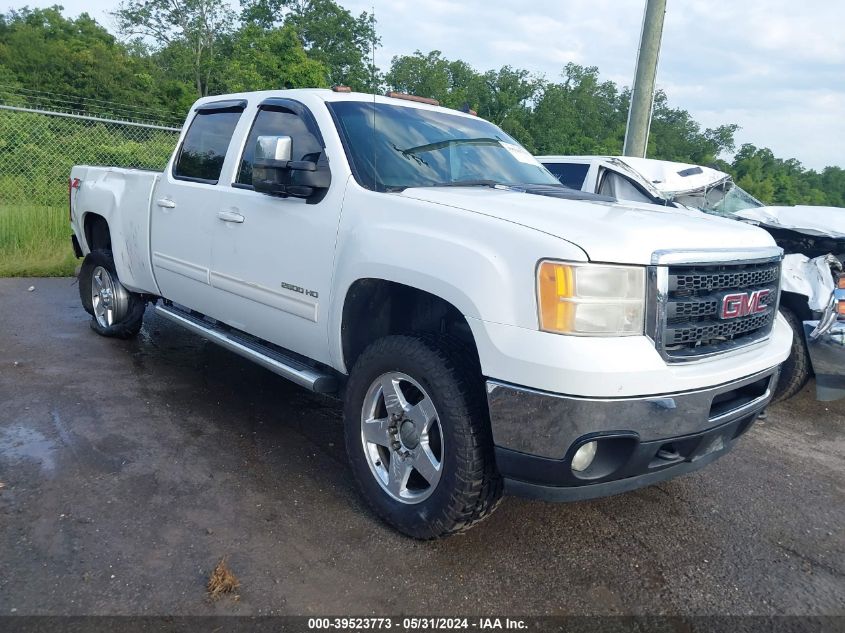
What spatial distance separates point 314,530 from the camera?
3025 millimetres

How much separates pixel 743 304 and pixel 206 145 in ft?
11.5

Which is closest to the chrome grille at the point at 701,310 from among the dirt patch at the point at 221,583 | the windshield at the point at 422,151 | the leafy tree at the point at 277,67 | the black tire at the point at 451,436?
the black tire at the point at 451,436

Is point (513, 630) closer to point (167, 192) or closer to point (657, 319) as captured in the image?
point (657, 319)

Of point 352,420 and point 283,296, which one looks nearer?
point 352,420

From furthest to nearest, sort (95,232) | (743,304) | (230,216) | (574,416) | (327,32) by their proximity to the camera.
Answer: (327,32), (95,232), (230,216), (743,304), (574,416)

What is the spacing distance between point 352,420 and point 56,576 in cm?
133

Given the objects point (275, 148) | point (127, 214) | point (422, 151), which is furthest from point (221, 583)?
point (127, 214)

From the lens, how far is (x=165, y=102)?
119 feet

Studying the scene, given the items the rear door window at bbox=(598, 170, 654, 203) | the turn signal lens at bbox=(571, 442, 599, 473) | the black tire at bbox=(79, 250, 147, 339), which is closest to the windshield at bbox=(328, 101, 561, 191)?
the turn signal lens at bbox=(571, 442, 599, 473)

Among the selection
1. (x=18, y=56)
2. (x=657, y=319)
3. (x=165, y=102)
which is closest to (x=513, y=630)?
(x=657, y=319)

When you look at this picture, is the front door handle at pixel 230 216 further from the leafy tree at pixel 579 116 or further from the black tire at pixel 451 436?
the leafy tree at pixel 579 116

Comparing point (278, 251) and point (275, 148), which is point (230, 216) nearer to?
point (278, 251)

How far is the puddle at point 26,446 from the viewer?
3545 mm

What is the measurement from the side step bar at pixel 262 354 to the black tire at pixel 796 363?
3618mm
